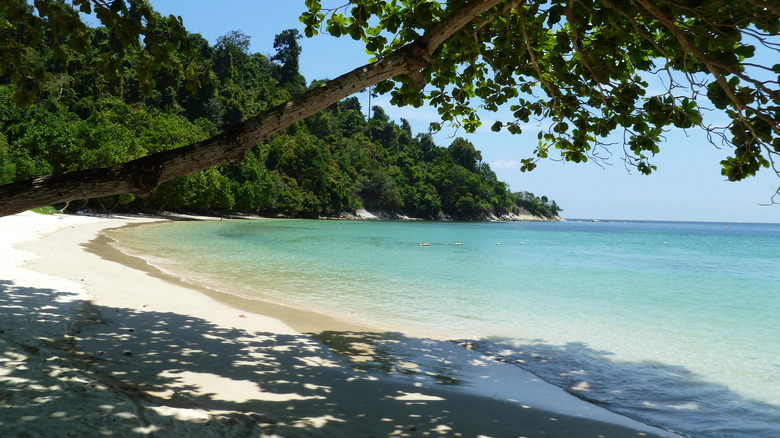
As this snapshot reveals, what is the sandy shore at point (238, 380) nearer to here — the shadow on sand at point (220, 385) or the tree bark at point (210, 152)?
the shadow on sand at point (220, 385)

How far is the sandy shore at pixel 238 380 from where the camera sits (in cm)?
318

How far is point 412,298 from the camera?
11.8 m

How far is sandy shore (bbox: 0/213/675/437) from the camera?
3.18m

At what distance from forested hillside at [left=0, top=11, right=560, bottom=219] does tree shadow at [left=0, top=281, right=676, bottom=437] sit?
247cm

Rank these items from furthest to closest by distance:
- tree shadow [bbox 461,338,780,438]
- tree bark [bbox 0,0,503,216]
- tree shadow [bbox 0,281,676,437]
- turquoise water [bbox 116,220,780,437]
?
1. turquoise water [bbox 116,220,780,437]
2. tree shadow [bbox 461,338,780,438]
3. tree shadow [bbox 0,281,676,437]
4. tree bark [bbox 0,0,503,216]

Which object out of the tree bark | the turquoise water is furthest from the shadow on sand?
the tree bark

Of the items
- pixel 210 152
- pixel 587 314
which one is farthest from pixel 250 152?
pixel 210 152

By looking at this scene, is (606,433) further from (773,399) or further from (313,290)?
(313,290)

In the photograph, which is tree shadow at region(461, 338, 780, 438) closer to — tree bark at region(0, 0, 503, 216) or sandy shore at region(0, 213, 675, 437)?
sandy shore at region(0, 213, 675, 437)

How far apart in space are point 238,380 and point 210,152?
234 cm

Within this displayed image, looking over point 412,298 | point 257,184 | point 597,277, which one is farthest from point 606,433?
point 257,184

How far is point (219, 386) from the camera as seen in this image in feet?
13.7

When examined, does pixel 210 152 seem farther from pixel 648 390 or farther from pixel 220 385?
pixel 648 390

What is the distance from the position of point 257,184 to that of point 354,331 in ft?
199
